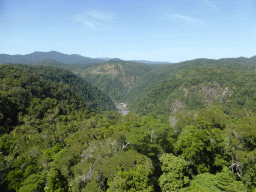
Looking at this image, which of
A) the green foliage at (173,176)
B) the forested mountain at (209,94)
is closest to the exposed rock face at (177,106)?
the forested mountain at (209,94)

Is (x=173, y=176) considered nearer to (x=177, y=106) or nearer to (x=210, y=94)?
(x=177, y=106)

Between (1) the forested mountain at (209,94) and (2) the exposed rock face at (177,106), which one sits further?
(2) the exposed rock face at (177,106)

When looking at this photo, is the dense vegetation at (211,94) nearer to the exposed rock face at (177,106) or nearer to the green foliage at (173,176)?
the exposed rock face at (177,106)

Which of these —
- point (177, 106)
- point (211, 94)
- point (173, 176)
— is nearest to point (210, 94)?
point (211, 94)

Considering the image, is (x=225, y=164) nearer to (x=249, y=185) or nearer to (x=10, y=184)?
(x=249, y=185)

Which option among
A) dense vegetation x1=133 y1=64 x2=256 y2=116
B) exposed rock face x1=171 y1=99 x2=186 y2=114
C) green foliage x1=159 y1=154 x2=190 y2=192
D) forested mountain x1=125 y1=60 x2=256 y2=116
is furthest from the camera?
exposed rock face x1=171 y1=99 x2=186 y2=114

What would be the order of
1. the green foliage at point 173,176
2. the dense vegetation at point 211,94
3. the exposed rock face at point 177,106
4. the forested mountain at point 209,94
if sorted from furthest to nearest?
the exposed rock face at point 177,106, the forested mountain at point 209,94, the dense vegetation at point 211,94, the green foliage at point 173,176

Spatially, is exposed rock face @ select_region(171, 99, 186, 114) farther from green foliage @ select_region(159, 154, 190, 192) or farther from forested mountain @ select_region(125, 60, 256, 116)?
green foliage @ select_region(159, 154, 190, 192)

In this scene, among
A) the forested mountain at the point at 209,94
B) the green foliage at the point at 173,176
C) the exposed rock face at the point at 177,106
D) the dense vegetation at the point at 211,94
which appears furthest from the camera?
the exposed rock face at the point at 177,106

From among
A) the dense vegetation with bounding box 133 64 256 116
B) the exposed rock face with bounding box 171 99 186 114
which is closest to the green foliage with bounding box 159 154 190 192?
the dense vegetation with bounding box 133 64 256 116

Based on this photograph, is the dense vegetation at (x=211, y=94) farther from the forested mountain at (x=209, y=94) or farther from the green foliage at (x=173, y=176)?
the green foliage at (x=173, y=176)

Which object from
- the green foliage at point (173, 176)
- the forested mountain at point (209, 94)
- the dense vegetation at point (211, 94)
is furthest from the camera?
the forested mountain at point (209, 94)

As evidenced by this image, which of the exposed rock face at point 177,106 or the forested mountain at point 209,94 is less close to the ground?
the forested mountain at point 209,94

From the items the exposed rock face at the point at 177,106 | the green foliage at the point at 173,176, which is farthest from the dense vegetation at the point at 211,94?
the green foliage at the point at 173,176
